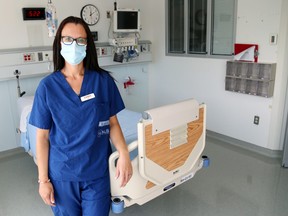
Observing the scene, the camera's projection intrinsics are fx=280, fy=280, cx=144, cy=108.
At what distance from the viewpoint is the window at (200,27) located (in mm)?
3512

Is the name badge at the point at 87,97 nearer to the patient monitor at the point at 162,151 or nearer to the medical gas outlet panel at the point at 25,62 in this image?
the patient monitor at the point at 162,151

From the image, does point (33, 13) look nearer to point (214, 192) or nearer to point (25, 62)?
point (25, 62)

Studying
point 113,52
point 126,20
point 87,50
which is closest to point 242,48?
point 126,20

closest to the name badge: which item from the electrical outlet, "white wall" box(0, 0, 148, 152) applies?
"white wall" box(0, 0, 148, 152)

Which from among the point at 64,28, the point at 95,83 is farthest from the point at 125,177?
the point at 64,28

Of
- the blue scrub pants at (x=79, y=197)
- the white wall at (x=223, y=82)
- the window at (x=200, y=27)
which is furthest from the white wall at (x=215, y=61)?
the blue scrub pants at (x=79, y=197)

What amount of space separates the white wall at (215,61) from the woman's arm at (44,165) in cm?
242

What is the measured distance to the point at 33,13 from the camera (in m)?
3.36

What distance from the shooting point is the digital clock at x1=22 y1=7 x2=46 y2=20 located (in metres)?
3.30

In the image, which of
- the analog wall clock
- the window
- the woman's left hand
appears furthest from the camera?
the analog wall clock

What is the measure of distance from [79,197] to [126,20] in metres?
3.07

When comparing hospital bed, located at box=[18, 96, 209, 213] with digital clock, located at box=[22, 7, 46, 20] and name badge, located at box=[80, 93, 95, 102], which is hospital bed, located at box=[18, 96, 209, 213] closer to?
name badge, located at box=[80, 93, 95, 102]

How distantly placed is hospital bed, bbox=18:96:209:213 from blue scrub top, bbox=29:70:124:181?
0.25 metres

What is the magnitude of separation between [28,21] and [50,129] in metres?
2.55
